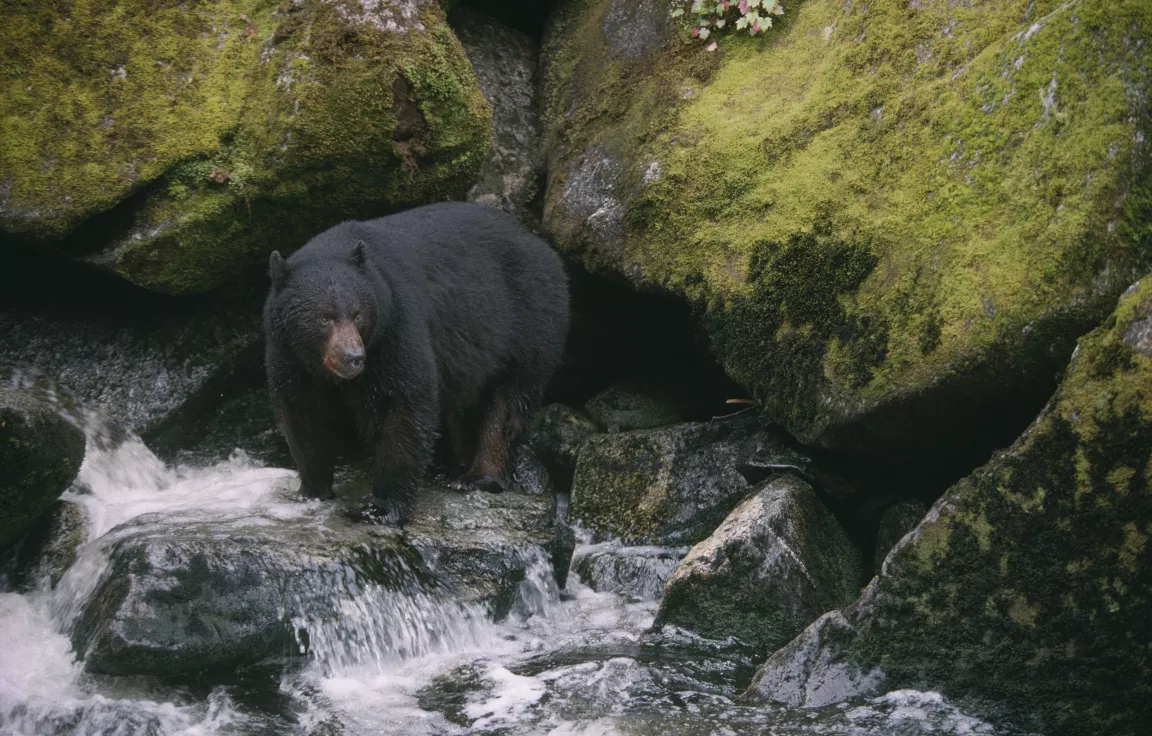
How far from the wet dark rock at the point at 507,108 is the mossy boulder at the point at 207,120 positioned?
1.44 metres

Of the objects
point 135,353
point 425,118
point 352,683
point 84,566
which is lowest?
point 352,683

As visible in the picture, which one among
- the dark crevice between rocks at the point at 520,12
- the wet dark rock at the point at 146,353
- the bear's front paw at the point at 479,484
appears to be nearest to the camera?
the bear's front paw at the point at 479,484

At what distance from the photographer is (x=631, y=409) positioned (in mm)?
9352

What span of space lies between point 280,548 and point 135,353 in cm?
318

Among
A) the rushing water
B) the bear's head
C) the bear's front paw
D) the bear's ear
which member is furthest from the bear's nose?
the bear's front paw

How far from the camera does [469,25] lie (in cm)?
1048

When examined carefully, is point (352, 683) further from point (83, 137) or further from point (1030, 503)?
point (83, 137)

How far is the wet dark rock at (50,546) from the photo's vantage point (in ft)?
21.7

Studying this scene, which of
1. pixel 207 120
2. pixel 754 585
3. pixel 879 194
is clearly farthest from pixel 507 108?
pixel 754 585

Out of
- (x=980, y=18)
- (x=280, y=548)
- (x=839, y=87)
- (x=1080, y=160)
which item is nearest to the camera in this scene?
(x=1080, y=160)

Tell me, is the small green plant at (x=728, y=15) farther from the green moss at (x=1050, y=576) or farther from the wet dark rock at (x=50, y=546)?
the wet dark rock at (x=50, y=546)

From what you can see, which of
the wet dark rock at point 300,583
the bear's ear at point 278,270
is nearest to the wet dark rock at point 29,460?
the wet dark rock at point 300,583

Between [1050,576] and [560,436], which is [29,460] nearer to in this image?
[560,436]

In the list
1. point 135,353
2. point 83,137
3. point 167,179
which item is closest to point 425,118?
point 167,179
